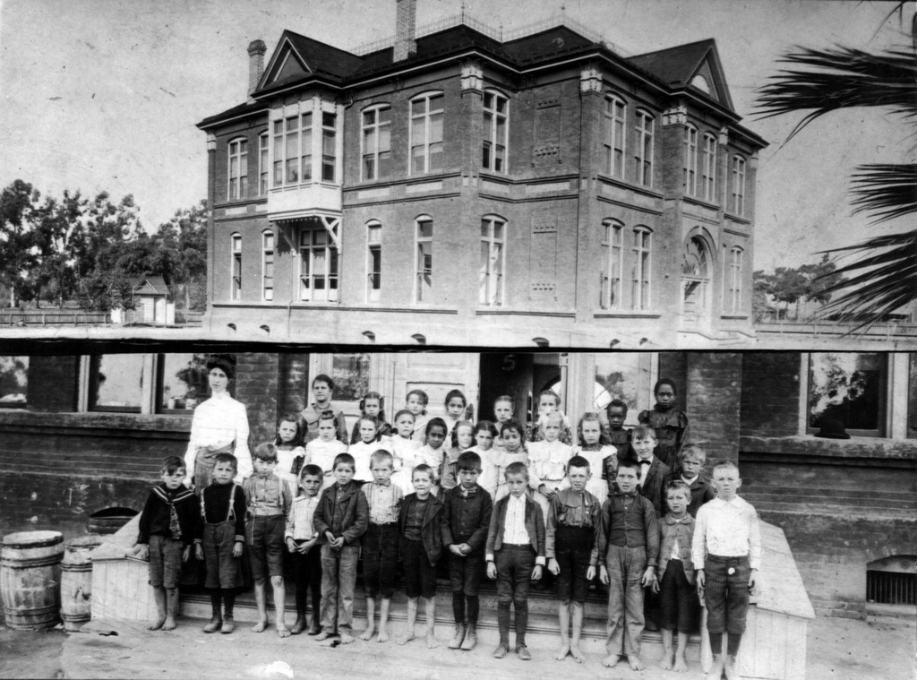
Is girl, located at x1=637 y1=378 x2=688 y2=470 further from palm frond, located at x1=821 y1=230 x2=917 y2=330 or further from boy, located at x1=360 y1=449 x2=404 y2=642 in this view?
palm frond, located at x1=821 y1=230 x2=917 y2=330

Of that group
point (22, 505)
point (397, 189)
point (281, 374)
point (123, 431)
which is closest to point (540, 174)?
point (397, 189)

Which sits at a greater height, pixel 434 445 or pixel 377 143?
pixel 377 143

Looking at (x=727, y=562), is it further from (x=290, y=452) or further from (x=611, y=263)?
(x=611, y=263)

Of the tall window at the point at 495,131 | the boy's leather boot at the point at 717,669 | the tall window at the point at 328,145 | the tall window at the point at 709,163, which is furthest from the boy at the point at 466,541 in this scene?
the tall window at the point at 328,145

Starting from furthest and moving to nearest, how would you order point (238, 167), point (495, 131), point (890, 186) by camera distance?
point (238, 167) → point (495, 131) → point (890, 186)

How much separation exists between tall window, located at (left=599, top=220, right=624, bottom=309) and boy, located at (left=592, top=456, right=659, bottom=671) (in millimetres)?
11075

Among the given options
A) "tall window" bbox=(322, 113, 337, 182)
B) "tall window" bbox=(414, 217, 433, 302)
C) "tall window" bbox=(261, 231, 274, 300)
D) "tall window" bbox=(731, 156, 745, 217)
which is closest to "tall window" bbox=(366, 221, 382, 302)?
"tall window" bbox=(414, 217, 433, 302)

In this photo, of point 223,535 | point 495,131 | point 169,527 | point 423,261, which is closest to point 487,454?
point 223,535

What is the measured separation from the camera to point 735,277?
16609 millimetres

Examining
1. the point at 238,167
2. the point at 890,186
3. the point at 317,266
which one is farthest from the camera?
the point at 238,167

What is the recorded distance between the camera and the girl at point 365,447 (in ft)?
18.2

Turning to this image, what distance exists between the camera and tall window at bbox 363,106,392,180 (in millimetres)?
16391

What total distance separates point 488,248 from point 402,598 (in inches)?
438

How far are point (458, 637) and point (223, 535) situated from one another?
1.96 meters
